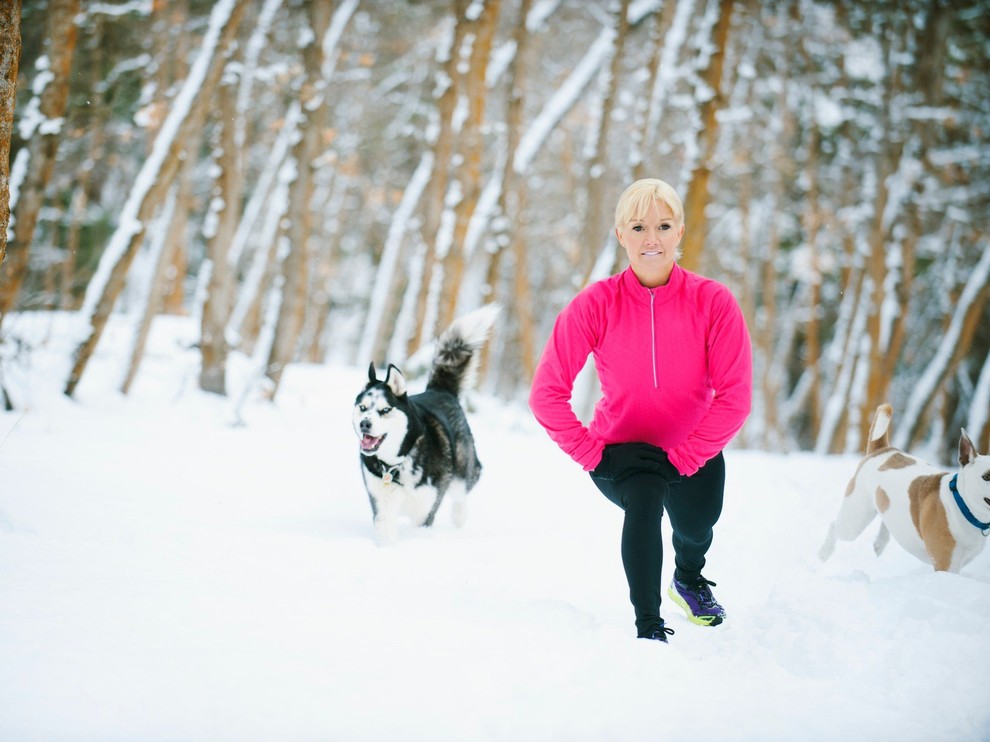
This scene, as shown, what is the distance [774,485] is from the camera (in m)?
6.66

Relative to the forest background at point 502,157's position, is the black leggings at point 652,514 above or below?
below

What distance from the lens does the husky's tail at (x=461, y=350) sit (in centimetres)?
458

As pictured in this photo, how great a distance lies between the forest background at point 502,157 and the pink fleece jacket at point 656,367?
524 centimetres

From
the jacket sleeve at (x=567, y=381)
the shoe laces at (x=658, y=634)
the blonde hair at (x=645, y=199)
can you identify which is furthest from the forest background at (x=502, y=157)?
the shoe laces at (x=658, y=634)

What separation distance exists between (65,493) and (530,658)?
2621mm

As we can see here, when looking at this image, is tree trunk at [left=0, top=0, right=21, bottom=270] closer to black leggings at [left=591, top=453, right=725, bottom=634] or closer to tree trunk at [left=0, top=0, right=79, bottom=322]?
black leggings at [left=591, top=453, right=725, bottom=634]

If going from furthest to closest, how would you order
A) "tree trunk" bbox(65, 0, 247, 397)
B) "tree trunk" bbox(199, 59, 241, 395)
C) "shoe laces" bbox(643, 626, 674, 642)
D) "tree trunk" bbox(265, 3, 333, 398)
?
"tree trunk" bbox(265, 3, 333, 398)
"tree trunk" bbox(199, 59, 241, 395)
"tree trunk" bbox(65, 0, 247, 397)
"shoe laces" bbox(643, 626, 674, 642)

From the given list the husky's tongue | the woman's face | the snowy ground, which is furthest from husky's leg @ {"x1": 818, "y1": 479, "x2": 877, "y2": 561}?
the husky's tongue

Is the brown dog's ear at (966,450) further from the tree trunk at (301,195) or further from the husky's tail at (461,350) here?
the tree trunk at (301,195)

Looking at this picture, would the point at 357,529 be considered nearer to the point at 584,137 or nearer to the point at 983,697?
the point at 983,697

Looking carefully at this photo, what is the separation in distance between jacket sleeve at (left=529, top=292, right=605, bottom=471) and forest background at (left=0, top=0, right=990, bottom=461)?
5.18m

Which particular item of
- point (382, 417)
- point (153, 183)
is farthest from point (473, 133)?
point (382, 417)

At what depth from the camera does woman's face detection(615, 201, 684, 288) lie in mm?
2563

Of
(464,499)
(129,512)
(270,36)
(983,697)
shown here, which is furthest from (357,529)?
(270,36)
